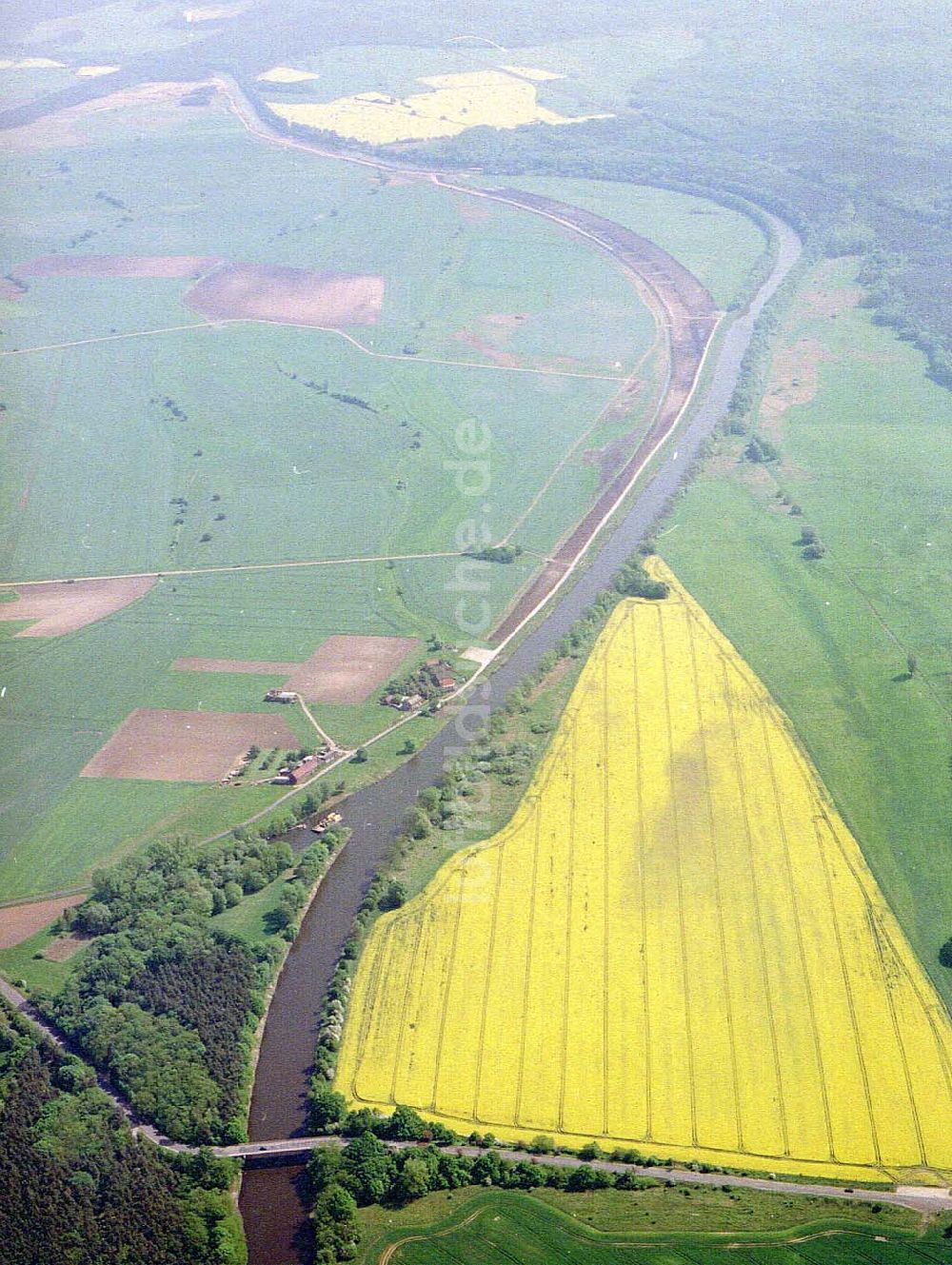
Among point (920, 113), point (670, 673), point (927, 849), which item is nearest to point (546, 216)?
point (920, 113)

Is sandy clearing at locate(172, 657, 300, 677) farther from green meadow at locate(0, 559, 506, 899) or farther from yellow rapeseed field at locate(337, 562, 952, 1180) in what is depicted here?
yellow rapeseed field at locate(337, 562, 952, 1180)

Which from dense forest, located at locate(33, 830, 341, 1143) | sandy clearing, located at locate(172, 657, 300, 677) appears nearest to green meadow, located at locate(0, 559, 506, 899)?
sandy clearing, located at locate(172, 657, 300, 677)

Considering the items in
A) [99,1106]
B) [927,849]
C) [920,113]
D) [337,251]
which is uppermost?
[920,113]

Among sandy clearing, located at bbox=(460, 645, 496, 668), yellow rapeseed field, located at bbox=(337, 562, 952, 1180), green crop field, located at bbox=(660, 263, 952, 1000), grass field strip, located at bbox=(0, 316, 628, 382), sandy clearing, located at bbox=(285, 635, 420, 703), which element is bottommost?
yellow rapeseed field, located at bbox=(337, 562, 952, 1180)

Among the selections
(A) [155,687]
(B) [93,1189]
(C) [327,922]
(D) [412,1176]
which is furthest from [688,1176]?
(A) [155,687]

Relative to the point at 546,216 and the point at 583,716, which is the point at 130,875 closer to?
the point at 583,716

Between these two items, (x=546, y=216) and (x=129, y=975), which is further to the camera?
(x=546, y=216)
